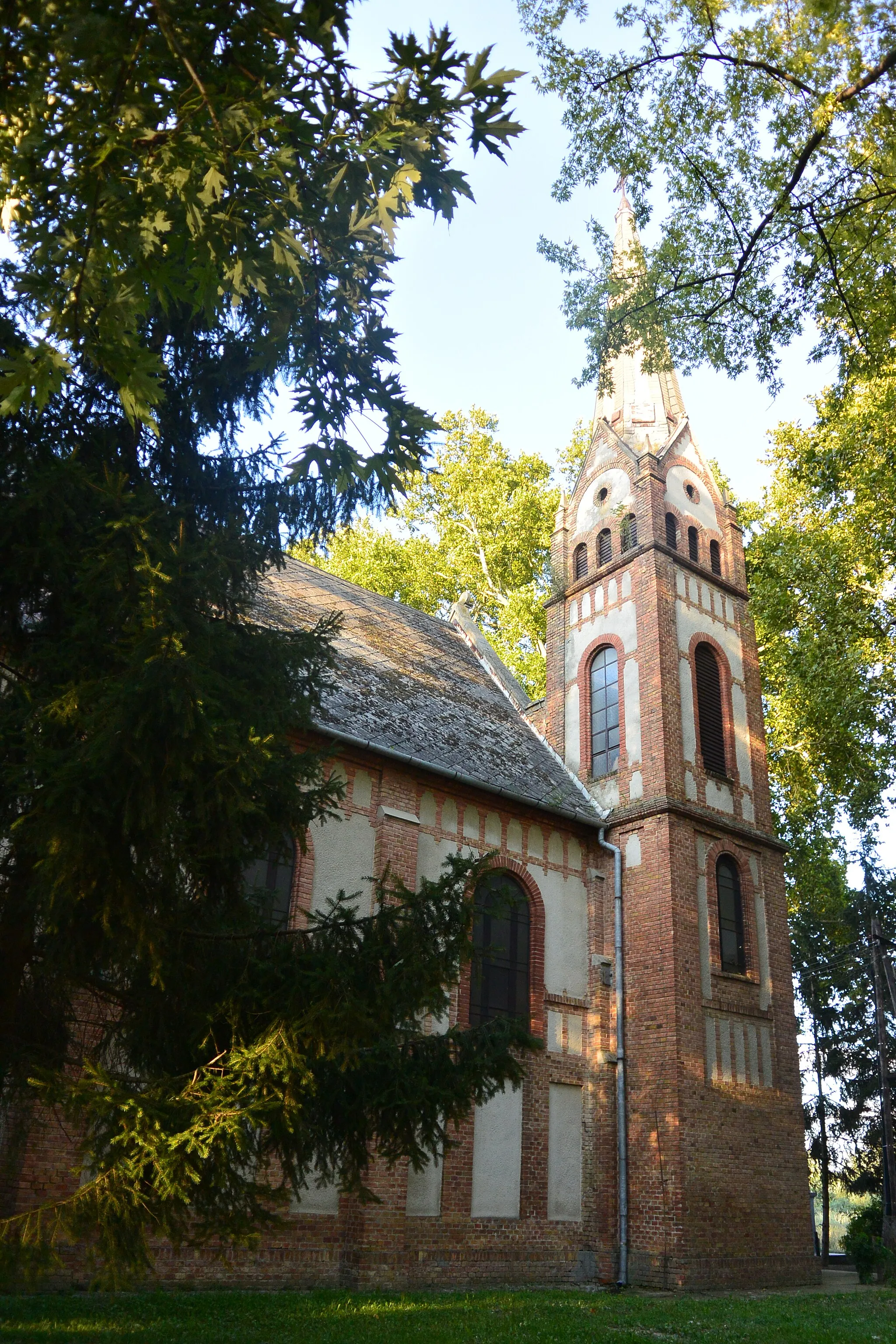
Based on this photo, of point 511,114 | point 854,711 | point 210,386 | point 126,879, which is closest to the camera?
point 511,114

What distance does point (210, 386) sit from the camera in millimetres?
7512

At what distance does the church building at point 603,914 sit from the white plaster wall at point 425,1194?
0.10 ft

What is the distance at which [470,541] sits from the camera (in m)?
30.5

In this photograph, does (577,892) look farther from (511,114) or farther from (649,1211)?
(511,114)

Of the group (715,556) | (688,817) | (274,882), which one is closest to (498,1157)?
(274,882)

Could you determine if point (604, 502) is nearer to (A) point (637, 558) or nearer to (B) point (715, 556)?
(A) point (637, 558)

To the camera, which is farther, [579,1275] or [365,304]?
[579,1275]

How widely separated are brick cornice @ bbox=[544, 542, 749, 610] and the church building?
0.17 feet

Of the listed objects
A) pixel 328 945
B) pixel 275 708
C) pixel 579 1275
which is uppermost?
pixel 275 708

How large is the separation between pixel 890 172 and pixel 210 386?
6.10m

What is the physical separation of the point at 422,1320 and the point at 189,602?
24.8ft

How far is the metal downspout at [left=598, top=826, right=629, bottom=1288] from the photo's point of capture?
13.8 metres

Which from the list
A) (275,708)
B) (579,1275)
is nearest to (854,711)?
(579,1275)

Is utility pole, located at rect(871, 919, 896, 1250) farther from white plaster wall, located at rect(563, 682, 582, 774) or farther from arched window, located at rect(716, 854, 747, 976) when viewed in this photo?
white plaster wall, located at rect(563, 682, 582, 774)
